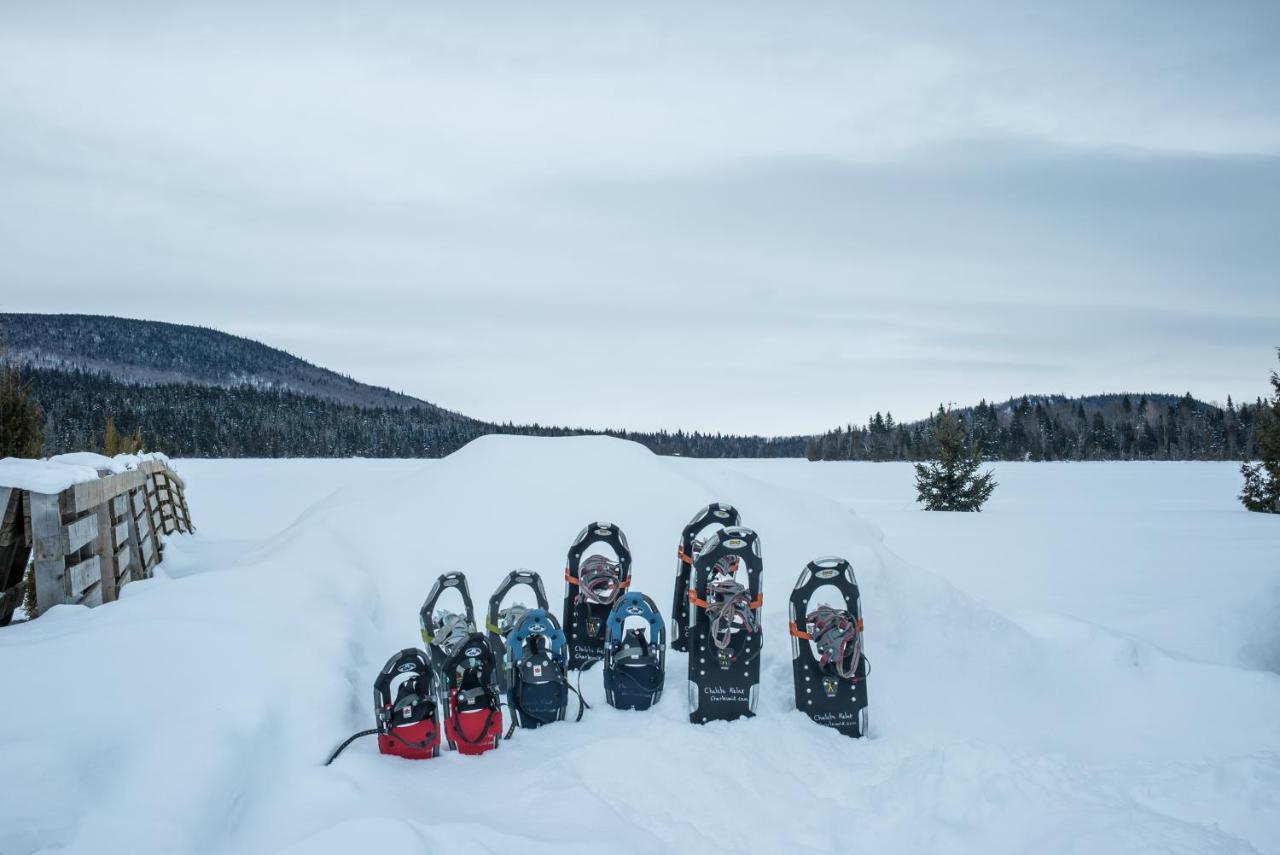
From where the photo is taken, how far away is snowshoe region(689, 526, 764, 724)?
548cm

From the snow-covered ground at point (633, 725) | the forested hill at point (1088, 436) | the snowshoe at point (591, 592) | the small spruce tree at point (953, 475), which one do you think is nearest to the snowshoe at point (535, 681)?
the snow-covered ground at point (633, 725)

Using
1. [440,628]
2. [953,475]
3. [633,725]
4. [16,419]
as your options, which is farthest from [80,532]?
[953,475]

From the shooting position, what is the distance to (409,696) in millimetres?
4672

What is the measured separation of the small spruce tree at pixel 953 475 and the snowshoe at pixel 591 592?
18.3 m

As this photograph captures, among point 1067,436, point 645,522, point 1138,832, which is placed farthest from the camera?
point 1067,436

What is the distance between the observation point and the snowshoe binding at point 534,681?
210 inches

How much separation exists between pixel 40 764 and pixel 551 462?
758 centimetres

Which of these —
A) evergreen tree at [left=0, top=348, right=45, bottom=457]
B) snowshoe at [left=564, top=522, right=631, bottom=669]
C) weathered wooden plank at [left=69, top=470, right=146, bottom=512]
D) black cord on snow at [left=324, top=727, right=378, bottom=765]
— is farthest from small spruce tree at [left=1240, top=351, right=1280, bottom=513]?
evergreen tree at [left=0, top=348, right=45, bottom=457]

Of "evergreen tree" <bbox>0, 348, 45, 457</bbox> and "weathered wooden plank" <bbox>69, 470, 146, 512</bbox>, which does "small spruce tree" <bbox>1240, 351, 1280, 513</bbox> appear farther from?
"evergreen tree" <bbox>0, 348, 45, 457</bbox>

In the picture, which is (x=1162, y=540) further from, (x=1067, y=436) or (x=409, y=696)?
(x=1067, y=436)

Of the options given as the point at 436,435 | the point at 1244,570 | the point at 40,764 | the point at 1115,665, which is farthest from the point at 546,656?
the point at 436,435

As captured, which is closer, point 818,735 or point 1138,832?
point 1138,832

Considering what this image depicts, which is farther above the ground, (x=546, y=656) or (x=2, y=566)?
(x=2, y=566)

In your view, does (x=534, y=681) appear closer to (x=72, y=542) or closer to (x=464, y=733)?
(x=464, y=733)
